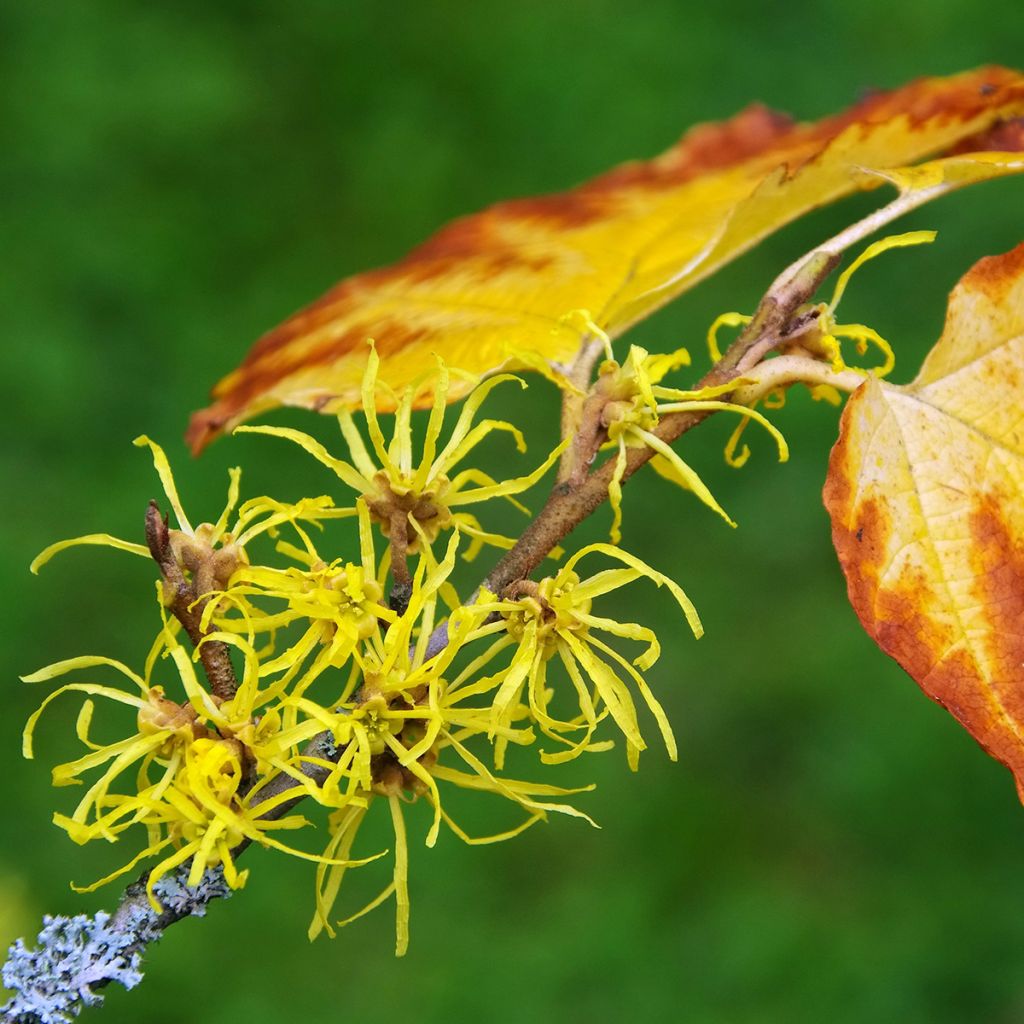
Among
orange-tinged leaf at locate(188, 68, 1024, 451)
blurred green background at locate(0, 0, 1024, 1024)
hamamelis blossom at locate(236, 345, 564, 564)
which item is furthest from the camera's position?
blurred green background at locate(0, 0, 1024, 1024)

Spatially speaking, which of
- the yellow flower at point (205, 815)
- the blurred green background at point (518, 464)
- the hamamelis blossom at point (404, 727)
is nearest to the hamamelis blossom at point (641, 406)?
the hamamelis blossom at point (404, 727)

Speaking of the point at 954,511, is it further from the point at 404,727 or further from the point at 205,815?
the point at 205,815

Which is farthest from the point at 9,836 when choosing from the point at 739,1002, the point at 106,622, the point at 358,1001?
the point at 739,1002

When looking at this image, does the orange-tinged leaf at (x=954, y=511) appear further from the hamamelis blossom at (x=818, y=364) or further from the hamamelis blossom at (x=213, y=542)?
the hamamelis blossom at (x=213, y=542)

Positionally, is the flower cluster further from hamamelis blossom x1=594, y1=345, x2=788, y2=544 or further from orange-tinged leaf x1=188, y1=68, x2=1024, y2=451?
orange-tinged leaf x1=188, y1=68, x2=1024, y2=451

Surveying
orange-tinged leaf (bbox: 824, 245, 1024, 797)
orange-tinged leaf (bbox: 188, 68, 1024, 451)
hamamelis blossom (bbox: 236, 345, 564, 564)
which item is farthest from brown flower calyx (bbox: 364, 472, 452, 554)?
orange-tinged leaf (bbox: 824, 245, 1024, 797)

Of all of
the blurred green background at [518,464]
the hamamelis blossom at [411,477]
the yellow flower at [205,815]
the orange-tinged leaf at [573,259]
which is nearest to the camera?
the yellow flower at [205,815]
